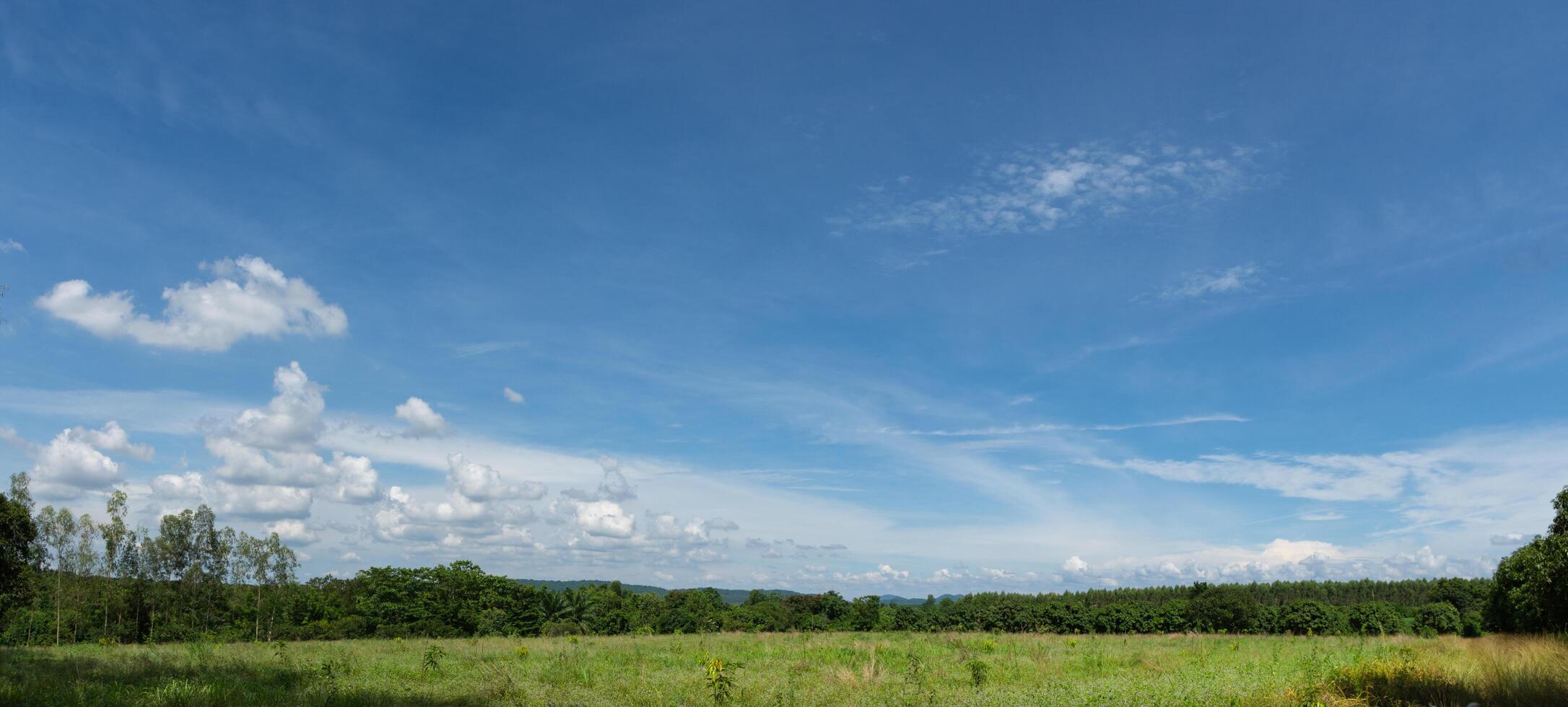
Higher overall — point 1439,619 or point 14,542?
point 14,542

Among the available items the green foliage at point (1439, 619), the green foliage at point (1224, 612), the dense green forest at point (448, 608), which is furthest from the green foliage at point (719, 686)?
the green foliage at point (1439, 619)

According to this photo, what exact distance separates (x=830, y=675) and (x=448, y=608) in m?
59.5

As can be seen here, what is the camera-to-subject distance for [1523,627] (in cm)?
2614

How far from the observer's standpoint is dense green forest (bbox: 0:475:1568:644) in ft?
191

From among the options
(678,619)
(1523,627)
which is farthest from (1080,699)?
(678,619)

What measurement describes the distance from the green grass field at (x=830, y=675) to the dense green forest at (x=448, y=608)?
28.8 m

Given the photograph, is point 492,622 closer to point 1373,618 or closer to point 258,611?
point 258,611

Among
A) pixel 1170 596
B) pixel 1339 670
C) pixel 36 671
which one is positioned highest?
pixel 1339 670

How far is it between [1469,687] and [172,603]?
9164 centimetres

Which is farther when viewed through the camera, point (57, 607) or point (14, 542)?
point (57, 607)

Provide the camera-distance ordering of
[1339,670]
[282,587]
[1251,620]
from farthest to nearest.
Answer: [282,587] < [1251,620] < [1339,670]

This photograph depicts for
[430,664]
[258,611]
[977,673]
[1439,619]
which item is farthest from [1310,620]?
[258,611]

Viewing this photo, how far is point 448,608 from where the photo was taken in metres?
66.8

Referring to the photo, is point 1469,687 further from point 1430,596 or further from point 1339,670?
point 1430,596
